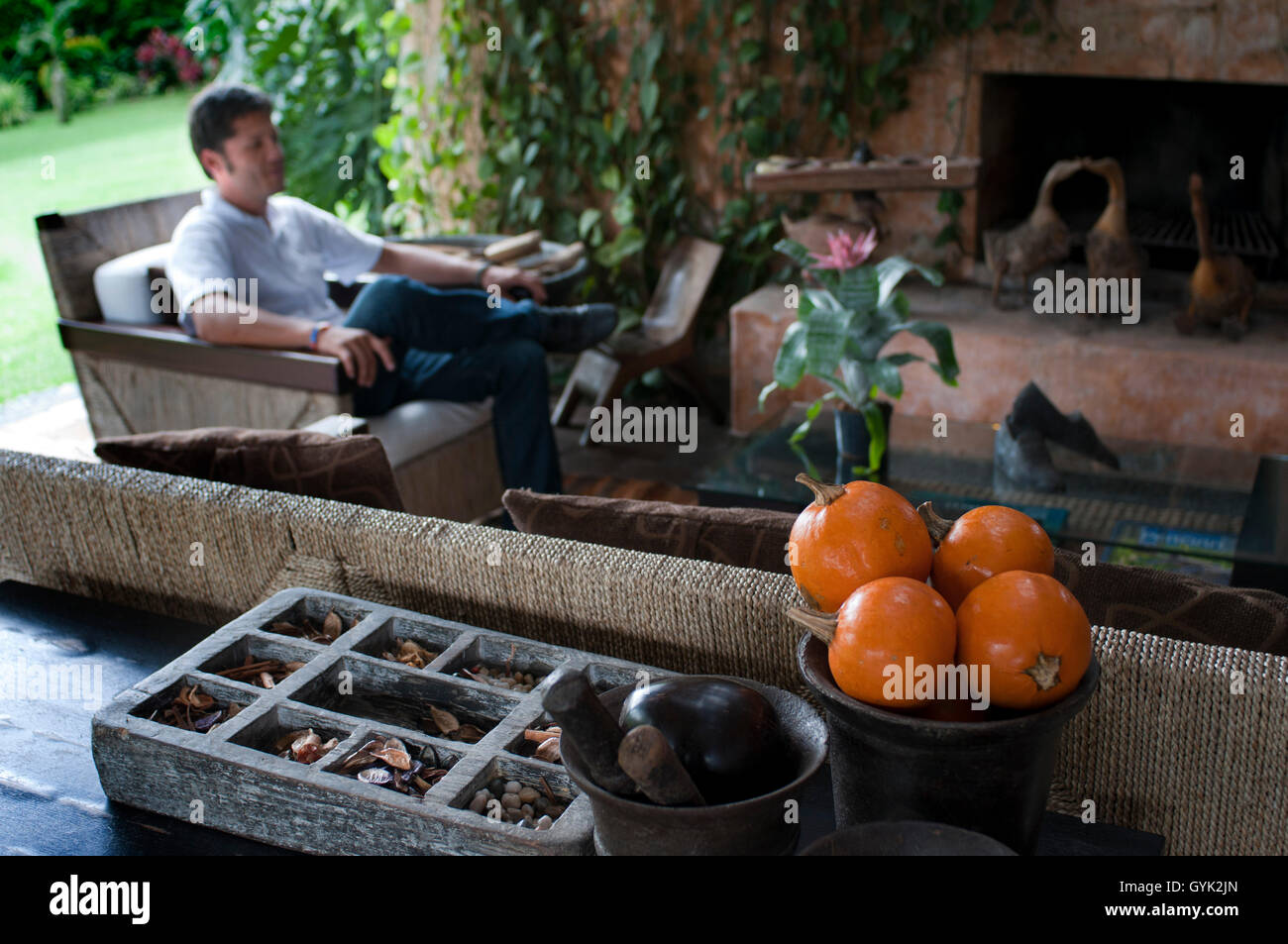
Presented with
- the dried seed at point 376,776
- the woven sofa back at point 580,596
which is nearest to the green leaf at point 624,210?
the woven sofa back at point 580,596

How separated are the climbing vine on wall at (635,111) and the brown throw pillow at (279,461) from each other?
8.06 ft

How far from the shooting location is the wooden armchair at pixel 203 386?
2680 millimetres

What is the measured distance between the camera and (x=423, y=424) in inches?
109

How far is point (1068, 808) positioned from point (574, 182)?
135 inches

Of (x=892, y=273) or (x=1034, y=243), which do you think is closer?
(x=892, y=273)

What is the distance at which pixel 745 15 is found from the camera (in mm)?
3729

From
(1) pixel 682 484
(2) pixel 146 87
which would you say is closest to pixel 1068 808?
(1) pixel 682 484

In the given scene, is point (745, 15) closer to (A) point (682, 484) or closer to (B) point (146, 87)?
(A) point (682, 484)

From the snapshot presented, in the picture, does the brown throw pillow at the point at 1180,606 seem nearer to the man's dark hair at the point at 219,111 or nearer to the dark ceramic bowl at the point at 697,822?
the dark ceramic bowl at the point at 697,822

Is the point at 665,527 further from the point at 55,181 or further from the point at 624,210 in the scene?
the point at 55,181

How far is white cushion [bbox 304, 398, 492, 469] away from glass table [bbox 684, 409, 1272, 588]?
0.63 meters

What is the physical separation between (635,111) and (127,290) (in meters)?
1.81

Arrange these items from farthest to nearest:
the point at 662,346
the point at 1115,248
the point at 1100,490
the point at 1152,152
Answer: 1. the point at 1152,152
2. the point at 662,346
3. the point at 1115,248
4. the point at 1100,490

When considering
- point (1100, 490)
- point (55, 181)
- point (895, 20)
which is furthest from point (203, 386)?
point (55, 181)
